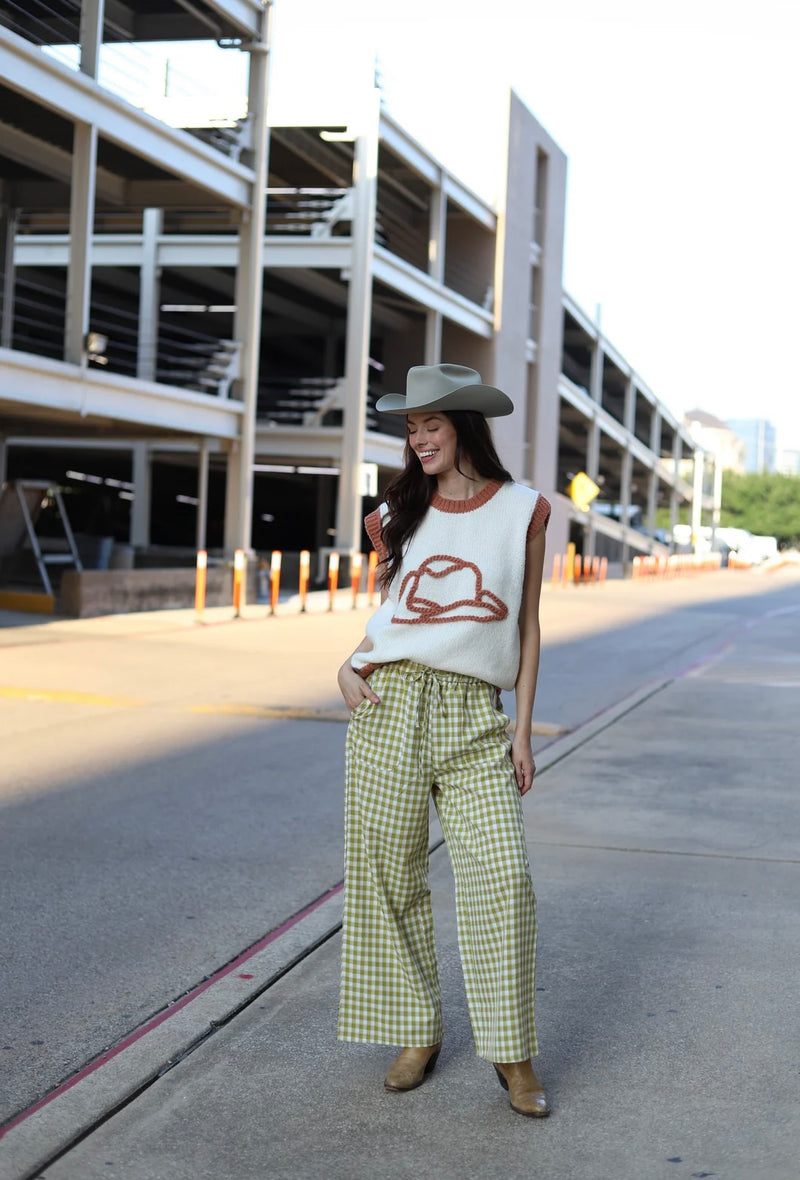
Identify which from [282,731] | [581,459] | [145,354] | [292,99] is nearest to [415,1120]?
[282,731]

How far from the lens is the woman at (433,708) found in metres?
3.74

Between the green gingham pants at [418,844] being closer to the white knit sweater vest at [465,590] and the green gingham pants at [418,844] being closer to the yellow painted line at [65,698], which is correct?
the white knit sweater vest at [465,590]

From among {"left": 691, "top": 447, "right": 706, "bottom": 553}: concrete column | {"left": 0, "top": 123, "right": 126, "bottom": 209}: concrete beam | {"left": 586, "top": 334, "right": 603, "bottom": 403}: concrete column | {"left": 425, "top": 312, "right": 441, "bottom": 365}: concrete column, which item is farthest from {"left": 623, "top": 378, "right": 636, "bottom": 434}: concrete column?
{"left": 0, "top": 123, "right": 126, "bottom": 209}: concrete beam

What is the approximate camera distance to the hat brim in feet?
12.3

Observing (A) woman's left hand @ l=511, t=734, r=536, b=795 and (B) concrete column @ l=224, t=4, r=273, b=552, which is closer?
(A) woman's left hand @ l=511, t=734, r=536, b=795

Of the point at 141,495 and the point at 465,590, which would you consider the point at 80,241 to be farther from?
the point at 465,590

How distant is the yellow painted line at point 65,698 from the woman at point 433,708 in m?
7.97

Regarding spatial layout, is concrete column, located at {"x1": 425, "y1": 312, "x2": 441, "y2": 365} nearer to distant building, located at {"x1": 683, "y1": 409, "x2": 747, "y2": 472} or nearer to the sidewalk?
the sidewalk

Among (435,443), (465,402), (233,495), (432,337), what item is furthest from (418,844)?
(432,337)

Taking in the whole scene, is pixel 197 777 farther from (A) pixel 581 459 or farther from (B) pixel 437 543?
(A) pixel 581 459

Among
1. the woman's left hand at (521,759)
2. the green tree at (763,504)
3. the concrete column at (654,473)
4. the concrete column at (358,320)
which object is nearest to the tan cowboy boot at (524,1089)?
the woman's left hand at (521,759)

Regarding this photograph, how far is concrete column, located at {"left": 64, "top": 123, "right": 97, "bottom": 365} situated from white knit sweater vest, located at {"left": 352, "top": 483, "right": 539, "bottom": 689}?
17098mm

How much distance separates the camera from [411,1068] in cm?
378

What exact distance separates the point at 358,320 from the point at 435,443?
1139 inches
